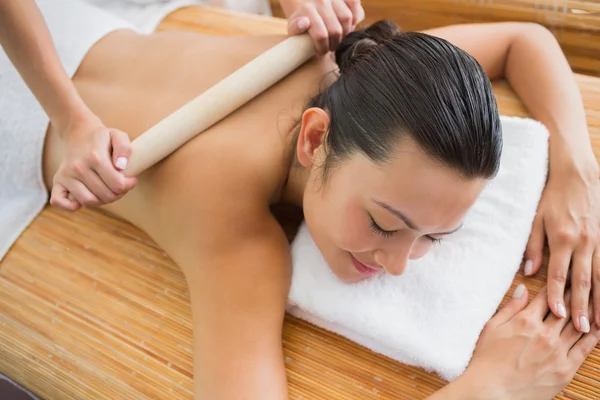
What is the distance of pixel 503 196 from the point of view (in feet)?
3.46

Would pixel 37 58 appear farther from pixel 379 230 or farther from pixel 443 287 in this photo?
pixel 443 287

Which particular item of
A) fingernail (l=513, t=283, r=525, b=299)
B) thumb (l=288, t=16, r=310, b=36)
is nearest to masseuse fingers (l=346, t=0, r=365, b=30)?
thumb (l=288, t=16, r=310, b=36)

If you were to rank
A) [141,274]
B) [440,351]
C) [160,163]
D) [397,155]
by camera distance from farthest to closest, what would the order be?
[141,274] < [160,163] < [440,351] < [397,155]

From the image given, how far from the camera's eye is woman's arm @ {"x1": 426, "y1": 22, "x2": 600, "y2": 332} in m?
0.94

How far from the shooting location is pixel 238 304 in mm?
920

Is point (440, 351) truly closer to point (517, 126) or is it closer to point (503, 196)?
point (503, 196)

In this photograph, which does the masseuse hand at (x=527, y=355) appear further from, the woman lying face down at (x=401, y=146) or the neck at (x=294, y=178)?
the neck at (x=294, y=178)

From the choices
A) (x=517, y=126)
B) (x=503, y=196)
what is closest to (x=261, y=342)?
(x=503, y=196)

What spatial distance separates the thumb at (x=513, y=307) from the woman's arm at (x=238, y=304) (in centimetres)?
37

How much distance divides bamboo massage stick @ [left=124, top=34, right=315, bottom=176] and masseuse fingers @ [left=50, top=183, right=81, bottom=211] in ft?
0.36

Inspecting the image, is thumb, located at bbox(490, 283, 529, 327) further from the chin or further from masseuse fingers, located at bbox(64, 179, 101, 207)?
masseuse fingers, located at bbox(64, 179, 101, 207)

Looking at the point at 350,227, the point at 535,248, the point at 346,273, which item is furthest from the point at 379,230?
the point at 535,248

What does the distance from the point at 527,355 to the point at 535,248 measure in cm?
23

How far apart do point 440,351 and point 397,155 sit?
36 centimetres
